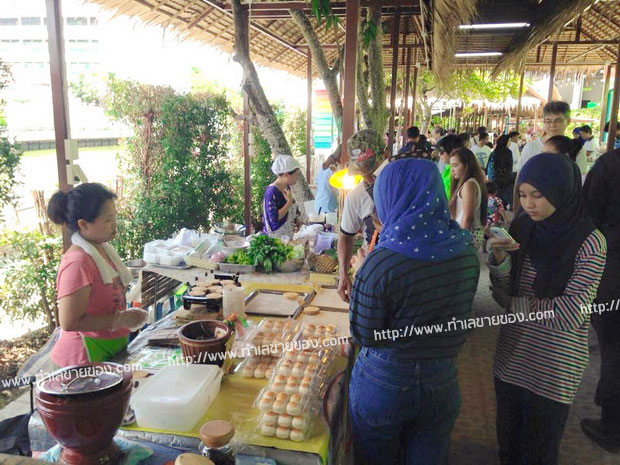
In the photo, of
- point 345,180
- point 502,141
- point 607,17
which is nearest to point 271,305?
point 345,180

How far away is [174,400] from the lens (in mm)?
1485

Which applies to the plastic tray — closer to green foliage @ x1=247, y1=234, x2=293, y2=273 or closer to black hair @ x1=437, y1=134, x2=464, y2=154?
green foliage @ x1=247, y1=234, x2=293, y2=273

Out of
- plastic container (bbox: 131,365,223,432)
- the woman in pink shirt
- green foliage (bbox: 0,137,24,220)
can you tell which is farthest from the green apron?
green foliage (bbox: 0,137,24,220)

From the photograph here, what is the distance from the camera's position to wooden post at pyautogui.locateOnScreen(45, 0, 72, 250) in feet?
9.66

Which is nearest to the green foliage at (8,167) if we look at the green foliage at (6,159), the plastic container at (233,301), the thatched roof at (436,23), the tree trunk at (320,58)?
the green foliage at (6,159)

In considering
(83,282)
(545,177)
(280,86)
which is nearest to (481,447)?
(545,177)

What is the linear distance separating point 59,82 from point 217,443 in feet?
8.79

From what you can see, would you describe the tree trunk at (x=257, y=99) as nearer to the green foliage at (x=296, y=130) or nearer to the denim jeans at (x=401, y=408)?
the denim jeans at (x=401, y=408)

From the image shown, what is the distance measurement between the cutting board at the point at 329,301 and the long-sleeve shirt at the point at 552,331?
843 millimetres

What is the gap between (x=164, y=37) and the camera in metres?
6.17

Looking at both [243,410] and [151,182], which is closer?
[243,410]

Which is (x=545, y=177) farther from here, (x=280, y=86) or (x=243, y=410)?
(x=280, y=86)

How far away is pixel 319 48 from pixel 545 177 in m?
5.43

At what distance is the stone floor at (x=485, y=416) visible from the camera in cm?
272
